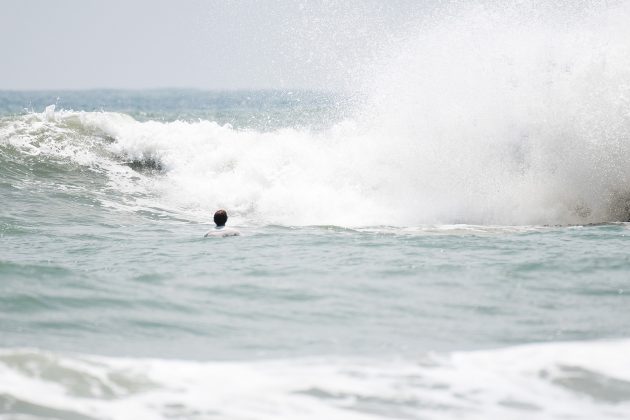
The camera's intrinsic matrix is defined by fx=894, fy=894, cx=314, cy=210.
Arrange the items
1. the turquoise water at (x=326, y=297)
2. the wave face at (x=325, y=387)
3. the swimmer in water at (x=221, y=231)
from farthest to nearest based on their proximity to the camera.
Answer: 1. the swimmer in water at (x=221, y=231)
2. the turquoise water at (x=326, y=297)
3. the wave face at (x=325, y=387)

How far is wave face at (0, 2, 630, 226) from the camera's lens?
1437cm

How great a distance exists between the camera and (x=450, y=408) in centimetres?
577

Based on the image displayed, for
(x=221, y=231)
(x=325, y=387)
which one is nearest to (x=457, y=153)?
(x=221, y=231)

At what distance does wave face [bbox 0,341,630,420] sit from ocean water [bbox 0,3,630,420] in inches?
0.8

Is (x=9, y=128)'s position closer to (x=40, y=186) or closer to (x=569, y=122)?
(x=40, y=186)

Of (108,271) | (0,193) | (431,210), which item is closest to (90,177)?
(0,193)

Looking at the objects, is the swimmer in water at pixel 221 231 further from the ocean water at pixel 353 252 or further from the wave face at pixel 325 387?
the wave face at pixel 325 387

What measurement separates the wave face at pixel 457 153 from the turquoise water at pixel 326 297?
3.1 inches

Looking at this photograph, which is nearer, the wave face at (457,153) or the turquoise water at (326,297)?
the turquoise water at (326,297)

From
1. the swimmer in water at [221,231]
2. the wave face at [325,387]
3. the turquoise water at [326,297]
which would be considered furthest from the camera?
the swimmer in water at [221,231]

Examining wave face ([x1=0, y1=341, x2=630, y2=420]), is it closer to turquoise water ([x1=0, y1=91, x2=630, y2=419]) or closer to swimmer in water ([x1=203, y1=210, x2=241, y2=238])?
turquoise water ([x1=0, y1=91, x2=630, y2=419])

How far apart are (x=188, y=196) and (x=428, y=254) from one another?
26.4 ft

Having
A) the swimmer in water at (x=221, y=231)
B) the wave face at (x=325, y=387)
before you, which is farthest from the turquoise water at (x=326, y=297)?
the swimmer in water at (x=221, y=231)

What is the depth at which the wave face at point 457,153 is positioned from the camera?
1437 cm
